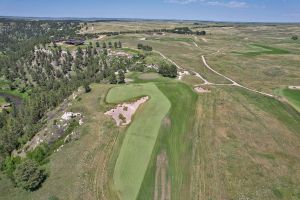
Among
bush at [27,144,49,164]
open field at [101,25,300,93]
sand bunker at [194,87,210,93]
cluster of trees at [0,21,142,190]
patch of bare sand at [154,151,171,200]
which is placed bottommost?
cluster of trees at [0,21,142,190]

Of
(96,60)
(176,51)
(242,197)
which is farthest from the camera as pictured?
(176,51)

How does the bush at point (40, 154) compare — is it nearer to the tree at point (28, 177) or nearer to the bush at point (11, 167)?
the bush at point (11, 167)

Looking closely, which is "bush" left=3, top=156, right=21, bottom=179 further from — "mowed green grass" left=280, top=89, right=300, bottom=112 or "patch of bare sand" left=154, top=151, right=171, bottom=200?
"mowed green grass" left=280, top=89, right=300, bottom=112

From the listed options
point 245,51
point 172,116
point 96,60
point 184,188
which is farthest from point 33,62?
point 184,188

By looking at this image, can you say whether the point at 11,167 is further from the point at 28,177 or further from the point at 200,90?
the point at 200,90

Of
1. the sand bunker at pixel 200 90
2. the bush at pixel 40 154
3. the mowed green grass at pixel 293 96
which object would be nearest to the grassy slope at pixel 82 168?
the bush at pixel 40 154

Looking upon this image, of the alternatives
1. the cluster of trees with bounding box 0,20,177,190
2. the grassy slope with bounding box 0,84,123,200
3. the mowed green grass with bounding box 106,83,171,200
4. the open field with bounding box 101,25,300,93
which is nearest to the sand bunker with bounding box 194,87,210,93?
the mowed green grass with bounding box 106,83,171,200

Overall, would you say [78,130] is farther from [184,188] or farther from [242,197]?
[242,197]
